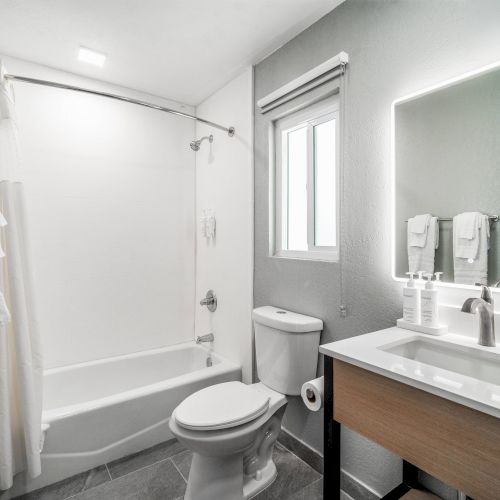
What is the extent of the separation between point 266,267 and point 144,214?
1.12 metres

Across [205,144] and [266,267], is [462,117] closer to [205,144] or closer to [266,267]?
[266,267]

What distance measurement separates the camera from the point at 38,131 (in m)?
2.15

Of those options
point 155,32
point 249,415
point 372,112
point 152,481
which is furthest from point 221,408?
point 155,32

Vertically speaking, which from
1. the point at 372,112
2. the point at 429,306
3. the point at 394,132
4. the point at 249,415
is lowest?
the point at 249,415

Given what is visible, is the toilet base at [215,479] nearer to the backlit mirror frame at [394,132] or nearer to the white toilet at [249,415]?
the white toilet at [249,415]

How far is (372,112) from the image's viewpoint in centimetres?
146

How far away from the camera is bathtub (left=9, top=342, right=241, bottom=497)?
1.65m

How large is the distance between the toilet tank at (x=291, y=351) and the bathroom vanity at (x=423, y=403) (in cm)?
47

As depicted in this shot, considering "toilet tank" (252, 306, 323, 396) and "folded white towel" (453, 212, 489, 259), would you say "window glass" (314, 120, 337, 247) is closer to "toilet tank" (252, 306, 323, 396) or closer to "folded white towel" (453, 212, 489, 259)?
"toilet tank" (252, 306, 323, 396)

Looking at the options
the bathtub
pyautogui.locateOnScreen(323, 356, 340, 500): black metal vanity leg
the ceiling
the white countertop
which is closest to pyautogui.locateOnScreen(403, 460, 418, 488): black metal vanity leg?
pyautogui.locateOnScreen(323, 356, 340, 500): black metal vanity leg

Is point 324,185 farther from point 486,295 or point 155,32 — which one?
point 155,32

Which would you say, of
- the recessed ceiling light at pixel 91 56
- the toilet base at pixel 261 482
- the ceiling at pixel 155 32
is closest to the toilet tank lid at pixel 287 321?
the toilet base at pixel 261 482

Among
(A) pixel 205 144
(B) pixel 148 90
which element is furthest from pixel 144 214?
(B) pixel 148 90

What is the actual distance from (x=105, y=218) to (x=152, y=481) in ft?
5.53
